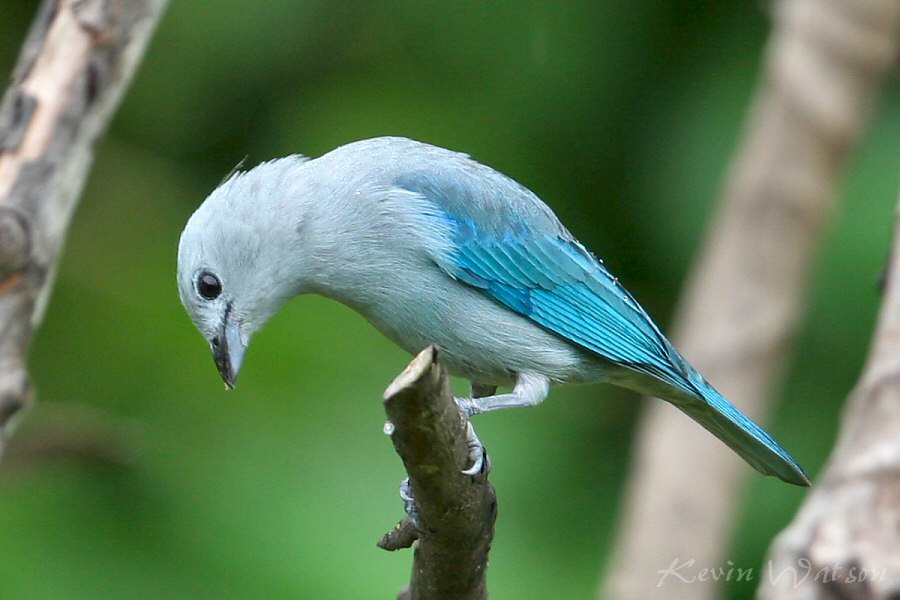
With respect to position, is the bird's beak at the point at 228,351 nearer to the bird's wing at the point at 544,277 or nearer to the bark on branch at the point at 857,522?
the bird's wing at the point at 544,277

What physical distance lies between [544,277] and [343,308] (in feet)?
6.60

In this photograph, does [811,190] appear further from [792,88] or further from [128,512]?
[128,512]

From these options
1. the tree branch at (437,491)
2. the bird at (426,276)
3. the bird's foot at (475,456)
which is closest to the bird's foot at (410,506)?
the tree branch at (437,491)

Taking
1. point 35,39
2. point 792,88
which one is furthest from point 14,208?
point 792,88

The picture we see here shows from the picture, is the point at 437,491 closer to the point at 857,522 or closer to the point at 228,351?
the point at 857,522

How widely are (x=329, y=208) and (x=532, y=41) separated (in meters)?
2.80

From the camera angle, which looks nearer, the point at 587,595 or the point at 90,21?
the point at 90,21

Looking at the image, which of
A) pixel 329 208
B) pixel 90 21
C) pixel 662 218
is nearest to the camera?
pixel 329 208

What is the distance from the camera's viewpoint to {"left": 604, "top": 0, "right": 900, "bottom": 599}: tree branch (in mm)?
5367

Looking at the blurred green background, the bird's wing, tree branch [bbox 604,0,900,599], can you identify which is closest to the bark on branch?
the bird's wing

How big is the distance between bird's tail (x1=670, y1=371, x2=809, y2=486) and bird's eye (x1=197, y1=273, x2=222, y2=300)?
1.45 m

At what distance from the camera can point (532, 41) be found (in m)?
5.99

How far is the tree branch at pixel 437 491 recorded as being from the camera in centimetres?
243

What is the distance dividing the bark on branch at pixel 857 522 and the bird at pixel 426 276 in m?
0.70
